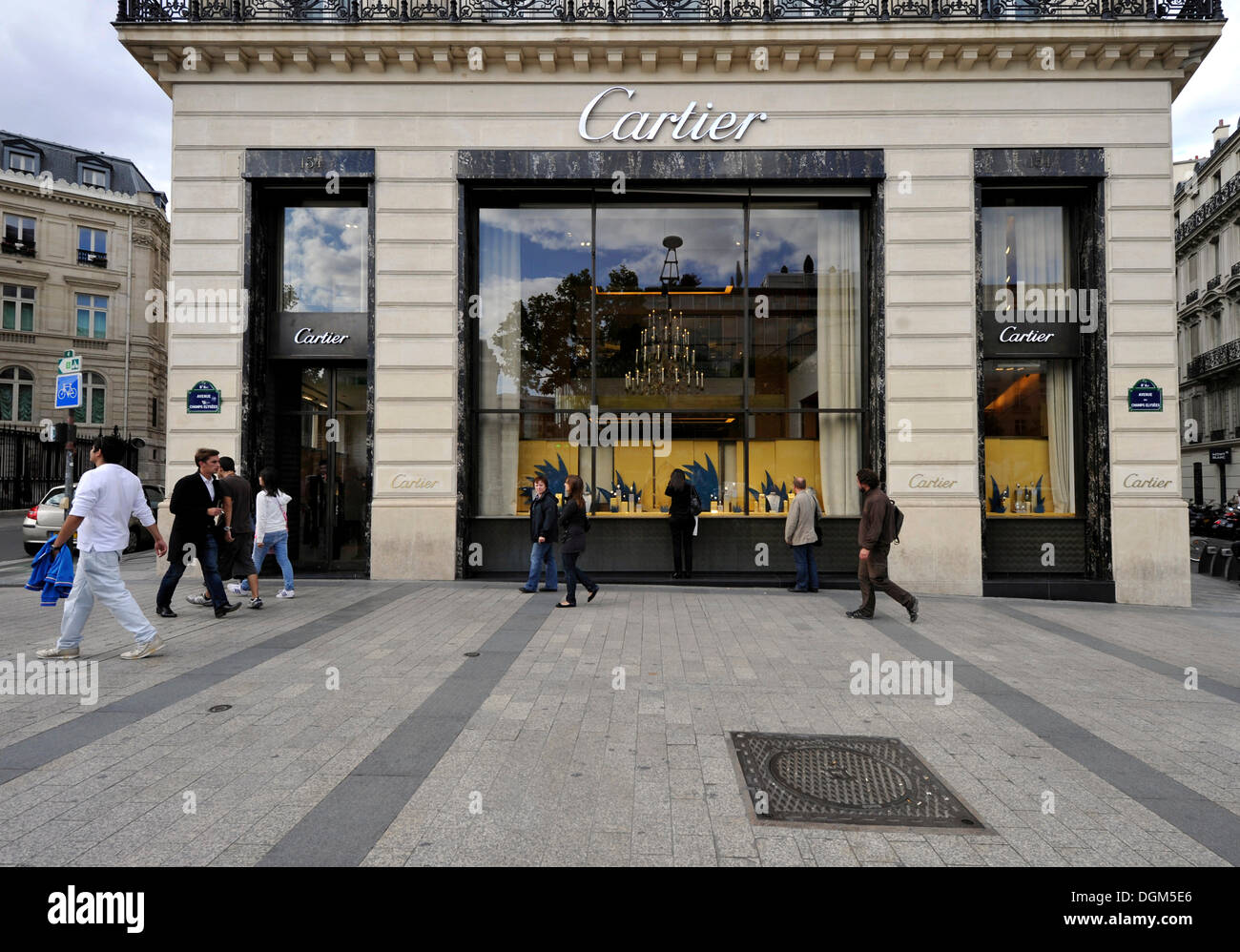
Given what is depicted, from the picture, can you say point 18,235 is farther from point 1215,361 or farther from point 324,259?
point 1215,361

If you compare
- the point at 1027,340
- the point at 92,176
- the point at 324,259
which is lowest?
the point at 1027,340

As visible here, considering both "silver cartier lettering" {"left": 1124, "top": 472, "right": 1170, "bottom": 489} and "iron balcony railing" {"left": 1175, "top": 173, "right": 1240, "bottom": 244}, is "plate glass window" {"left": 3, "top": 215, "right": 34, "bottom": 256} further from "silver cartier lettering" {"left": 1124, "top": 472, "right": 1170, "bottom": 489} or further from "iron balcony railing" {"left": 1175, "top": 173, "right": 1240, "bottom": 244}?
"iron balcony railing" {"left": 1175, "top": 173, "right": 1240, "bottom": 244}

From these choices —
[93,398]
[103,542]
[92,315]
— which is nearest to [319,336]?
[103,542]

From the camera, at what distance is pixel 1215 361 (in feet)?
123

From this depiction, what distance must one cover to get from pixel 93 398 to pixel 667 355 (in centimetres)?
4409

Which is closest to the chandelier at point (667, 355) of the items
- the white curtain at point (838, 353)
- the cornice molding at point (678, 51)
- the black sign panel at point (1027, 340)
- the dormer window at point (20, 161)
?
the white curtain at point (838, 353)

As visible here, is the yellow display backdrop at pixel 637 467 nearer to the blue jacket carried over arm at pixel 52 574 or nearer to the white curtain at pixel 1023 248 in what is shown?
the white curtain at pixel 1023 248

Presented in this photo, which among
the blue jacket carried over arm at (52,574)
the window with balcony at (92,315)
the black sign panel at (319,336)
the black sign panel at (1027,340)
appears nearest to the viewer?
the blue jacket carried over arm at (52,574)

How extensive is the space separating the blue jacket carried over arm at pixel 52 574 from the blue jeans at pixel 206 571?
160 centimetres

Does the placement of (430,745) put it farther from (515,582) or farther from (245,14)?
(245,14)

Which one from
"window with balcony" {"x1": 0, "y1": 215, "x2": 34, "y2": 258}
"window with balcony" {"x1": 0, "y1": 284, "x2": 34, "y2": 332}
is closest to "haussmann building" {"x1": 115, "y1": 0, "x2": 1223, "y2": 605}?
"window with balcony" {"x1": 0, "y1": 215, "x2": 34, "y2": 258}

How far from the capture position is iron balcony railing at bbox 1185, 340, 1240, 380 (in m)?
35.4

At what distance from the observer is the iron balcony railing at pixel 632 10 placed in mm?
11844

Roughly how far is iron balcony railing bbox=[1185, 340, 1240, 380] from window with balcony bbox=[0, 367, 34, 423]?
65878mm
